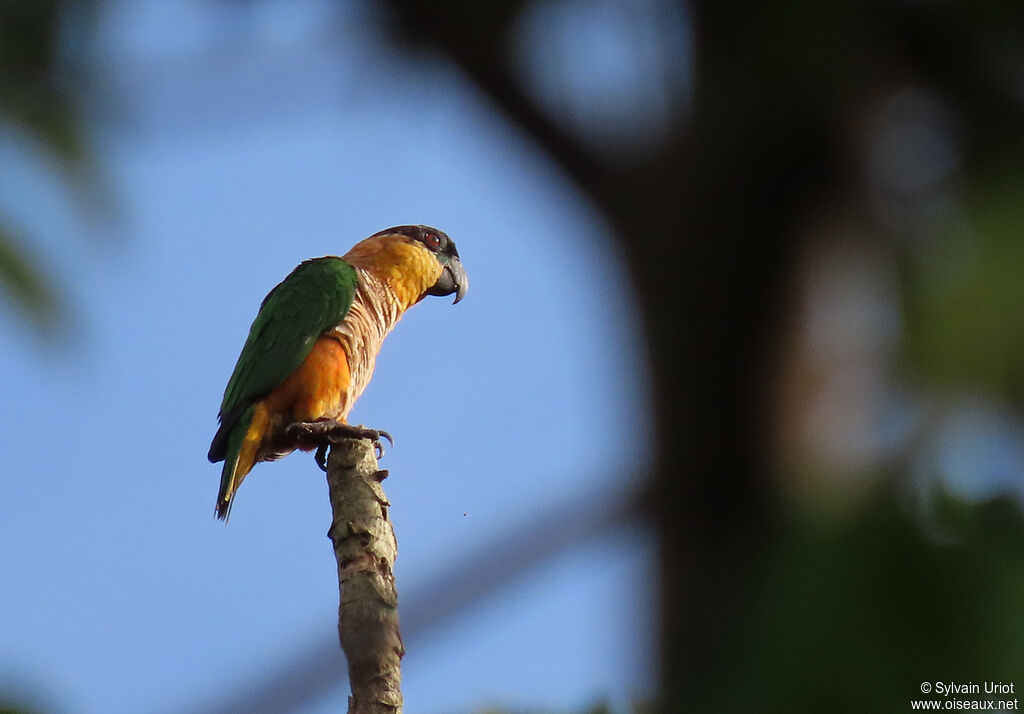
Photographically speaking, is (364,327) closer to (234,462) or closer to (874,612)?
(234,462)

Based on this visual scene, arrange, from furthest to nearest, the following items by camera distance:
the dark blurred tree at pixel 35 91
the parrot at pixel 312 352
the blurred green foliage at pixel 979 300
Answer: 1. the parrot at pixel 312 352
2. the dark blurred tree at pixel 35 91
3. the blurred green foliage at pixel 979 300

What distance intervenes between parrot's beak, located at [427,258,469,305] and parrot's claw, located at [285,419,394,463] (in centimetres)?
181

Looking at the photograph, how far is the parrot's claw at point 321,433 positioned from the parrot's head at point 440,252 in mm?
1762

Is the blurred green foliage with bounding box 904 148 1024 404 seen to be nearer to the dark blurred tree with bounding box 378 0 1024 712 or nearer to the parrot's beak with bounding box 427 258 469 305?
the dark blurred tree with bounding box 378 0 1024 712

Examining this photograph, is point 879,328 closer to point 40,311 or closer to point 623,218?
point 623,218

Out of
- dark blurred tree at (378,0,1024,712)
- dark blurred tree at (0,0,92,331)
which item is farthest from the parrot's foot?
dark blurred tree at (378,0,1024,712)

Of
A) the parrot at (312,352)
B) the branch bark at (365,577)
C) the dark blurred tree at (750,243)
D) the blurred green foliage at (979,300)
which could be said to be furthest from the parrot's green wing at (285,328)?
the blurred green foliage at (979,300)

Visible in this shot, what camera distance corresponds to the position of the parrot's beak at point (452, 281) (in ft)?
21.7

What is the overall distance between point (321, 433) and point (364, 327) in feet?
3.75

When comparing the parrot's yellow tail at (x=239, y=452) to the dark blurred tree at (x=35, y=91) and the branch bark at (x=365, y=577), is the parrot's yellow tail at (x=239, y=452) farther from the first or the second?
the dark blurred tree at (x=35, y=91)

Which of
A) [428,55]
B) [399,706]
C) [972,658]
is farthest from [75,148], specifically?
[399,706]

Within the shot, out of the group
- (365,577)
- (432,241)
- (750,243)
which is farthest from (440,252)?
(750,243)

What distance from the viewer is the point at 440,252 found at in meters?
6.64

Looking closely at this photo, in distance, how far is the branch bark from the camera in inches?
95.9
